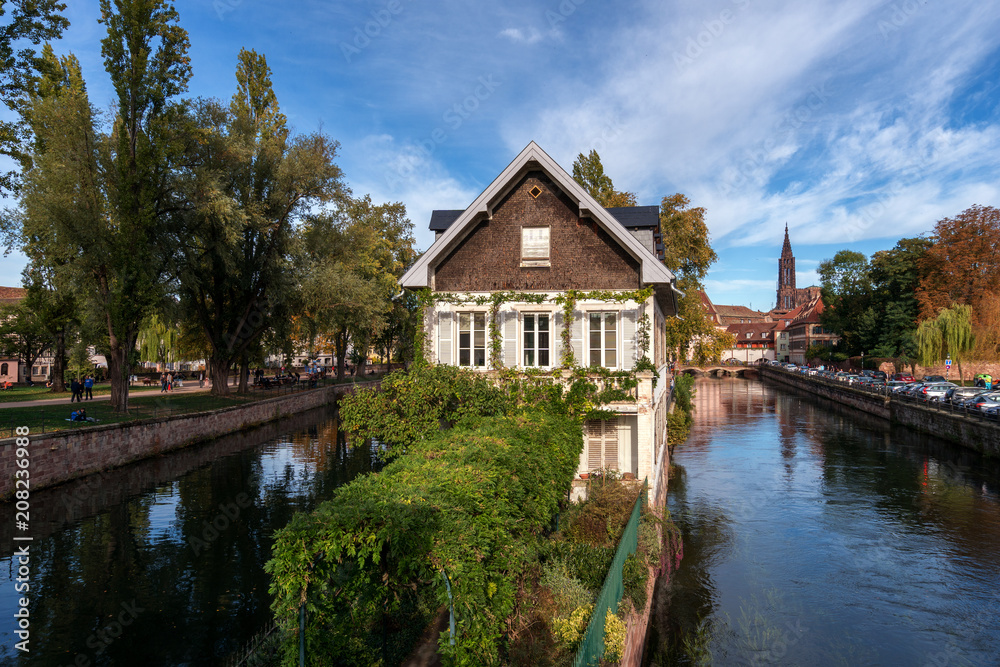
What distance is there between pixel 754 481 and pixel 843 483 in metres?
4.40

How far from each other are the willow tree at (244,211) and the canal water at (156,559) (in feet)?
50.5

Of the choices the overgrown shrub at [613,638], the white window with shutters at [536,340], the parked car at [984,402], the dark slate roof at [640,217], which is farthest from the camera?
the parked car at [984,402]

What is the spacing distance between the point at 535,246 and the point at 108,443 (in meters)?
21.7

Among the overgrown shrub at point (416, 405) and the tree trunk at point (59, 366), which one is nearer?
the overgrown shrub at point (416, 405)

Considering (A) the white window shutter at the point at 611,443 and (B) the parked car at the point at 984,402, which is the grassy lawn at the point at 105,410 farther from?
(B) the parked car at the point at 984,402

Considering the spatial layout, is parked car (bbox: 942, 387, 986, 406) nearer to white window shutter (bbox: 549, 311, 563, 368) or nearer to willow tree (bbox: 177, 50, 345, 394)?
white window shutter (bbox: 549, 311, 563, 368)

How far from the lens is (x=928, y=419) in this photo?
136 ft

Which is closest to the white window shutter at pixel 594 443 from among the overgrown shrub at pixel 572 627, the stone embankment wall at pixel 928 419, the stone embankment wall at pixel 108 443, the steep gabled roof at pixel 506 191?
the steep gabled roof at pixel 506 191

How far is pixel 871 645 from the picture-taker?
46.3 ft

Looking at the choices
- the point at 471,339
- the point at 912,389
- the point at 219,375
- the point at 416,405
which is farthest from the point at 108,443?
the point at 912,389

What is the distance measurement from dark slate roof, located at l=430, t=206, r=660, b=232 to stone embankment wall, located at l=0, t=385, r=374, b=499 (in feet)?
56.9

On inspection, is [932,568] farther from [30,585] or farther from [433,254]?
[30,585]

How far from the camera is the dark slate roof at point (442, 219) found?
22484mm

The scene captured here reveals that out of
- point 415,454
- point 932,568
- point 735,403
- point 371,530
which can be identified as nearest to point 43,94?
point 415,454
